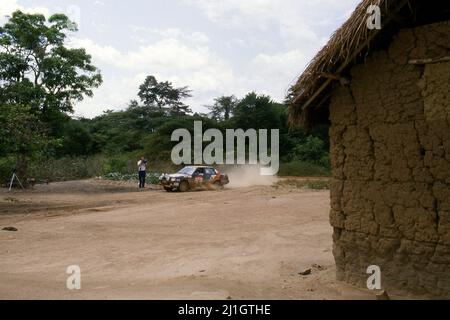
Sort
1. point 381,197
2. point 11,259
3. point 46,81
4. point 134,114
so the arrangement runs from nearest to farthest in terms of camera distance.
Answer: point 381,197 < point 11,259 < point 46,81 < point 134,114

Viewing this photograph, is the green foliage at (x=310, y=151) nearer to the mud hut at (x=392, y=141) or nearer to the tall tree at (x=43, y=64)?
the tall tree at (x=43, y=64)

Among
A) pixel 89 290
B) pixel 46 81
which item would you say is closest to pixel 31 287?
pixel 89 290

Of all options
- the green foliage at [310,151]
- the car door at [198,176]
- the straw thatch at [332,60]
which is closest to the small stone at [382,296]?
the straw thatch at [332,60]

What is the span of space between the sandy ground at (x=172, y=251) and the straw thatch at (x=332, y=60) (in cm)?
263

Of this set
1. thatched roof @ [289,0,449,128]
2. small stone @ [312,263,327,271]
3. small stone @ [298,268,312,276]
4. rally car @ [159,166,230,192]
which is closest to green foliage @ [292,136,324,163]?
rally car @ [159,166,230,192]

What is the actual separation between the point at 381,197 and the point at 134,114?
6109 cm

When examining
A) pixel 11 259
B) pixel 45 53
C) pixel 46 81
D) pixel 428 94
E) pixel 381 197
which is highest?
pixel 45 53

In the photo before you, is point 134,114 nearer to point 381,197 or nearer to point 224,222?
point 224,222

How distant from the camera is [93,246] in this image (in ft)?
32.5

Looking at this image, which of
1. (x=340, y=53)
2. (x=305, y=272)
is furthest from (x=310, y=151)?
(x=340, y=53)

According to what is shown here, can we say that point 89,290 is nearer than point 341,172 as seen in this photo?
Yes

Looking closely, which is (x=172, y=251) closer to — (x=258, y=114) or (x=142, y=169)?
(x=142, y=169)

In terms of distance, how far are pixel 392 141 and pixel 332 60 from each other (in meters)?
1.38

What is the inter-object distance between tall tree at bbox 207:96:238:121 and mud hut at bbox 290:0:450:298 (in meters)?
54.9
